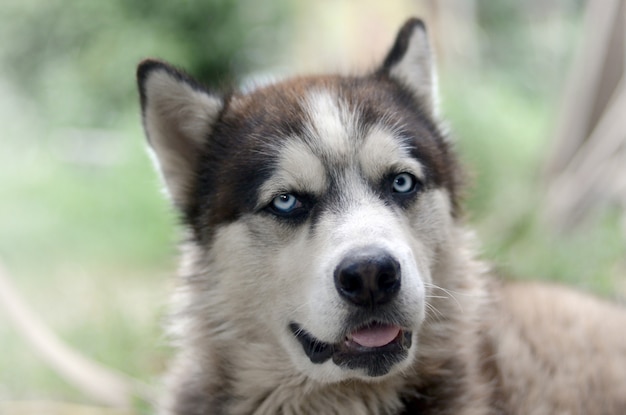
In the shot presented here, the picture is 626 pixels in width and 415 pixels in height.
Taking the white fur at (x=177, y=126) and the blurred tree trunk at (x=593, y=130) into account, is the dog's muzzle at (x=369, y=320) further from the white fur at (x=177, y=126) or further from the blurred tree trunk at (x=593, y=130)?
the blurred tree trunk at (x=593, y=130)

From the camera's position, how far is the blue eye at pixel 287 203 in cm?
314

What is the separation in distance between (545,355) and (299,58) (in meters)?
12.2

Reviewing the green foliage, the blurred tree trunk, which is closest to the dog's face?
the blurred tree trunk

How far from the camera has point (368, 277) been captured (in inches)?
107

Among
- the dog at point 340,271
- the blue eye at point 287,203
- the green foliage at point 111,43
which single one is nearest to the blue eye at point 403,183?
the dog at point 340,271

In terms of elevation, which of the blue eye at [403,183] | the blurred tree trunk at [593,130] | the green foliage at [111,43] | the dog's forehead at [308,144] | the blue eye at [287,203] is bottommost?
the blurred tree trunk at [593,130]

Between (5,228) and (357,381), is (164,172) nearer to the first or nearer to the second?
(357,381)

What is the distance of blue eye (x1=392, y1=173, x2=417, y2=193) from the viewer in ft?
10.6

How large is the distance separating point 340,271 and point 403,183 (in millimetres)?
690

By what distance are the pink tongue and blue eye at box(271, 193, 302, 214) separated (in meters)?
0.61

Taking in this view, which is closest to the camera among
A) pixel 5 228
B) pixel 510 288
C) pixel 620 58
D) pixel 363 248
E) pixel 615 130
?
pixel 363 248

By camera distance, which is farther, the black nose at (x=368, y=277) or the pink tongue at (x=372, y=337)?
the pink tongue at (x=372, y=337)

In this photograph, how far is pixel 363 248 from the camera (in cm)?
275

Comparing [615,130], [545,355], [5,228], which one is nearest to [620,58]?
[615,130]
